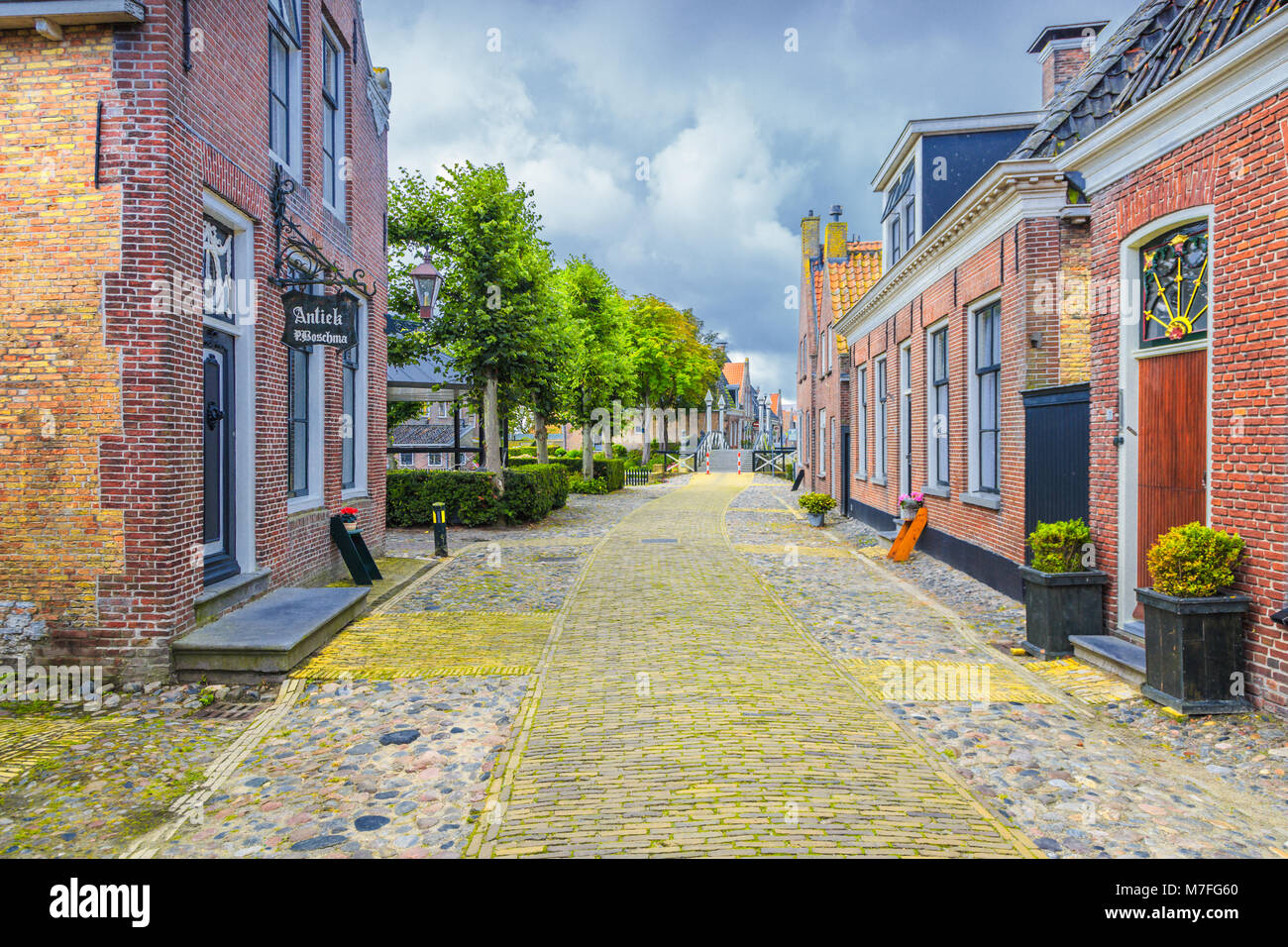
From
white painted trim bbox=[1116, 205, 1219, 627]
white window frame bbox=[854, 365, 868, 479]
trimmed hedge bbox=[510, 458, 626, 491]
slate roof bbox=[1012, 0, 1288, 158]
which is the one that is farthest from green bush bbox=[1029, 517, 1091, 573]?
trimmed hedge bbox=[510, 458, 626, 491]

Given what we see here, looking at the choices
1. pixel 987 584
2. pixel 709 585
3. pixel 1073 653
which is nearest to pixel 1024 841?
pixel 1073 653

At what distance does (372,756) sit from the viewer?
14.8 ft

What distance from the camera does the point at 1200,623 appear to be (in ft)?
16.6

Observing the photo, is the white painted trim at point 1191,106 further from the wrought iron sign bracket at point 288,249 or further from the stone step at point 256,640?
the stone step at point 256,640

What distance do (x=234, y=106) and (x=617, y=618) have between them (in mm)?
5956

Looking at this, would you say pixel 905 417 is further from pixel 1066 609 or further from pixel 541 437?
pixel 541 437

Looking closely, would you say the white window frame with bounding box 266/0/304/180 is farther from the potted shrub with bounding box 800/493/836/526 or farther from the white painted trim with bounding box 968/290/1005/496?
the potted shrub with bounding box 800/493/836/526

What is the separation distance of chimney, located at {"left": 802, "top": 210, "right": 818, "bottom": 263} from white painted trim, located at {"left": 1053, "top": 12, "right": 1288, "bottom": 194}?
77.7ft

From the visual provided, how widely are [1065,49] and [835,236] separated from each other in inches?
617

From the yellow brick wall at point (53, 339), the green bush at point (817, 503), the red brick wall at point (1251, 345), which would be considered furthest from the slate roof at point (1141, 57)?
the green bush at point (817, 503)

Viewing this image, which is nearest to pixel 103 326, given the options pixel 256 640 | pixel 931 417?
Result: pixel 256 640

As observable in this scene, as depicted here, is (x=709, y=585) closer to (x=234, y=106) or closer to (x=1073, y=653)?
(x=1073, y=653)

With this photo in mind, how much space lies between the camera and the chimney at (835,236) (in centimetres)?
2726

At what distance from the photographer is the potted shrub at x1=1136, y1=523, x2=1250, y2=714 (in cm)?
505
